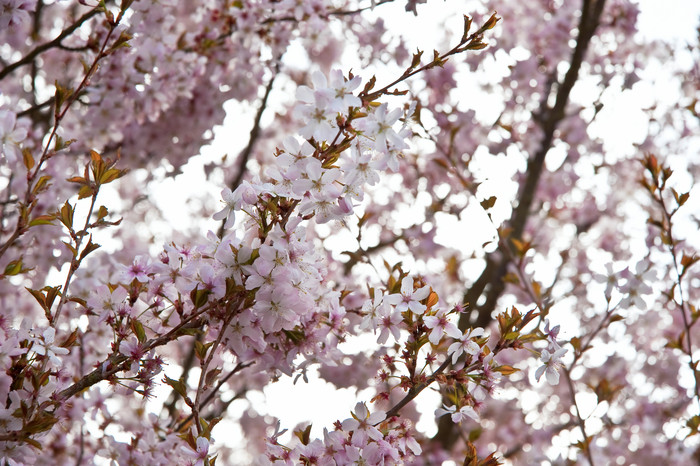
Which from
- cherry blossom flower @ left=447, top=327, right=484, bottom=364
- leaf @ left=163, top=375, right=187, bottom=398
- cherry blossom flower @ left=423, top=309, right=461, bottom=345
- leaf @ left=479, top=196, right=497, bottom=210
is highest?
leaf @ left=479, top=196, right=497, bottom=210

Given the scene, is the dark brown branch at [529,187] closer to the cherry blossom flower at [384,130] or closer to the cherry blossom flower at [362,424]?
the cherry blossom flower at [362,424]

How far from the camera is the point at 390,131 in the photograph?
161 cm

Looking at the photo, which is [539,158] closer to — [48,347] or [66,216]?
[66,216]

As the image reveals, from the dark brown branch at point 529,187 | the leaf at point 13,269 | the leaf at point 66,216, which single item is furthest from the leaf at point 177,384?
the dark brown branch at point 529,187

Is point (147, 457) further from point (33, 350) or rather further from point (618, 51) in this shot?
point (618, 51)

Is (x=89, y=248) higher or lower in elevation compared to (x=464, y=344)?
higher

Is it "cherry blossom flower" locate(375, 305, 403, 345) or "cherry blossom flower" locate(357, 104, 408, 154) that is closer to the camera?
"cherry blossom flower" locate(357, 104, 408, 154)

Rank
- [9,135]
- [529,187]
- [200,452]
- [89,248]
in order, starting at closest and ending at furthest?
[200,452] → [89,248] → [9,135] → [529,187]

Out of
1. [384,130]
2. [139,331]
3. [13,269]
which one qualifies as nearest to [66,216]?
[13,269]

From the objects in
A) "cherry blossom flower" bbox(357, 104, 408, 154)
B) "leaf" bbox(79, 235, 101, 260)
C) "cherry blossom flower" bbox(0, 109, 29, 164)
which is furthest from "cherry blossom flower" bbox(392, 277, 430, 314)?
"cherry blossom flower" bbox(0, 109, 29, 164)

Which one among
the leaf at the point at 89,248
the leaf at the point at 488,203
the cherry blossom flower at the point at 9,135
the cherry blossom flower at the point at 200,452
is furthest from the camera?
the leaf at the point at 488,203

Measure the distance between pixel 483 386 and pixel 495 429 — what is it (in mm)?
6172

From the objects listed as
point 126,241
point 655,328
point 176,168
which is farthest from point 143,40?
point 655,328

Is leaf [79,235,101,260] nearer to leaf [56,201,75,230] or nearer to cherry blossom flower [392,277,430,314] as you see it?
leaf [56,201,75,230]
